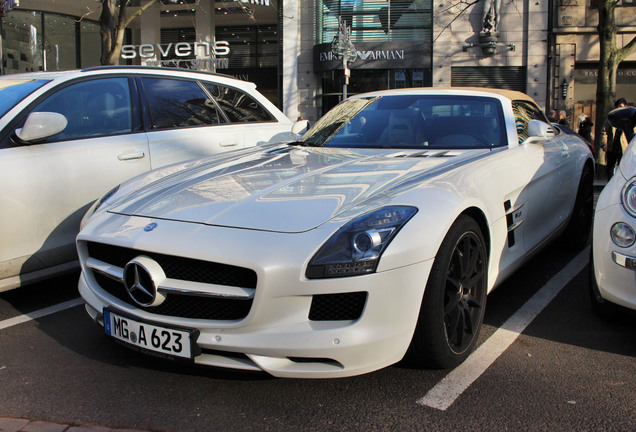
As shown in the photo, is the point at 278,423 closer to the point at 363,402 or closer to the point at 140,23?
the point at 363,402

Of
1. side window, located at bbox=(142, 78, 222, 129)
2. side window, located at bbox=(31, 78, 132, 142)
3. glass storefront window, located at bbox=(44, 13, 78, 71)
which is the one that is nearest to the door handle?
side window, located at bbox=(31, 78, 132, 142)

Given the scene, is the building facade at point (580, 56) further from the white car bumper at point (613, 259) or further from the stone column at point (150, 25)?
the white car bumper at point (613, 259)

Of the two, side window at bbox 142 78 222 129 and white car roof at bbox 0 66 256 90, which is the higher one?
white car roof at bbox 0 66 256 90

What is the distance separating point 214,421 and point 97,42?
26.8 m

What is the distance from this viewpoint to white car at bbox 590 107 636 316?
3094 mm

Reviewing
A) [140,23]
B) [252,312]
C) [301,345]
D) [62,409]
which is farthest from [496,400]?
[140,23]

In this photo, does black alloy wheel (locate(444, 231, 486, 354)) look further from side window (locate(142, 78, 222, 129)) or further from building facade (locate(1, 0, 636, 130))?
building facade (locate(1, 0, 636, 130))

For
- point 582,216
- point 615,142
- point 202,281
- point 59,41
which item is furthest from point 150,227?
point 59,41

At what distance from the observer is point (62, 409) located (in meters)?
2.72

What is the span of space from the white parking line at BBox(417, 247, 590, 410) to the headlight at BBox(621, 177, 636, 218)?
929mm

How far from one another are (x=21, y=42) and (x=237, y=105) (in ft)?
73.9

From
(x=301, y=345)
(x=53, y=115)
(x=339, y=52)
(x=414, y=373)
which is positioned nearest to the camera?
(x=301, y=345)

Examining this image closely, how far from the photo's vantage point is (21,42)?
24672 millimetres

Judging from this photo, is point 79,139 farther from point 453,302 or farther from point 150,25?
point 150,25
